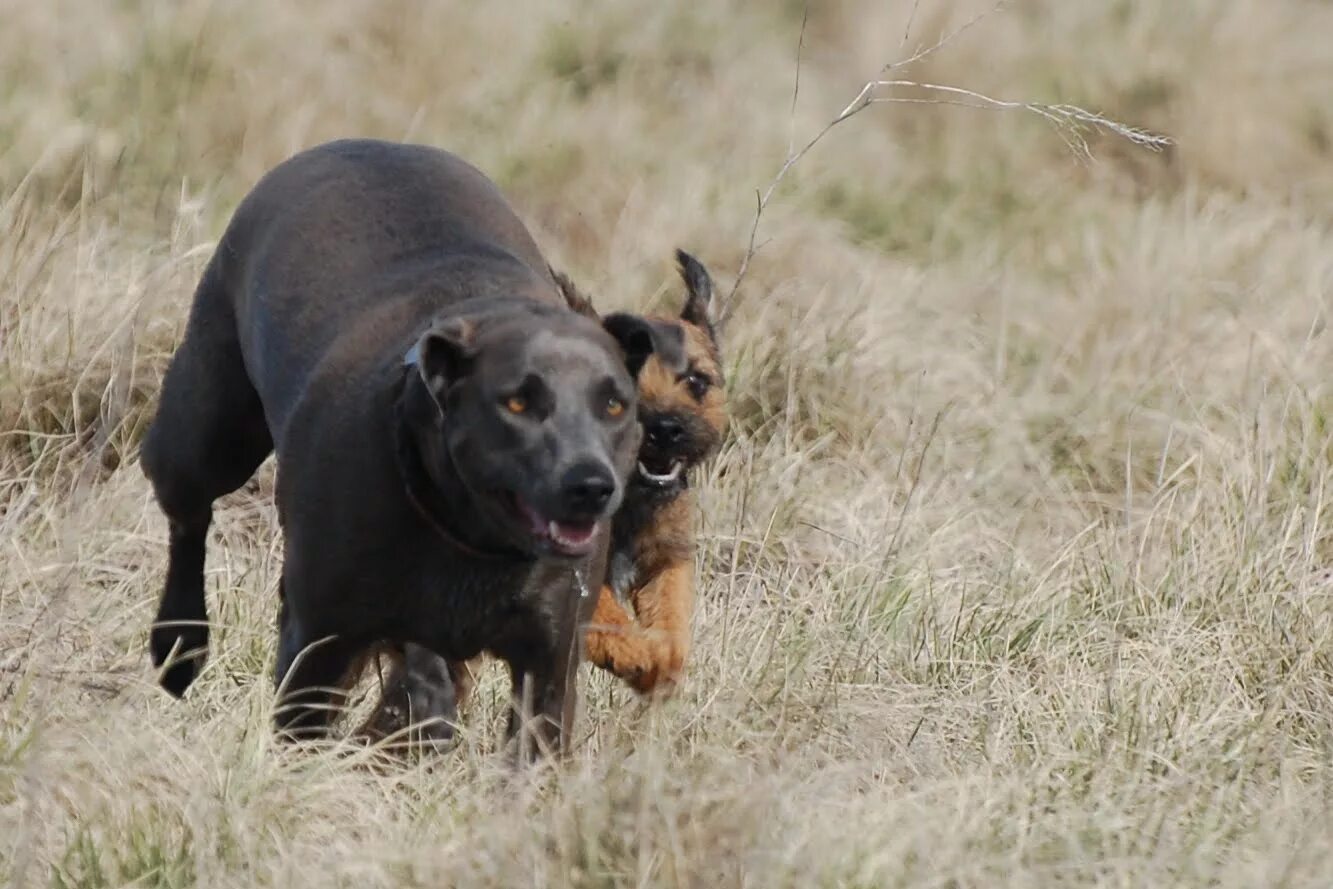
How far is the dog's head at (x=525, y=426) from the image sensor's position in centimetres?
450

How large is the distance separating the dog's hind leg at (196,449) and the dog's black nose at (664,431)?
92 cm

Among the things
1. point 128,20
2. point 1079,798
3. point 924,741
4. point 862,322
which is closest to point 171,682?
point 924,741

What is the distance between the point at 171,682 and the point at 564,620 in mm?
1148

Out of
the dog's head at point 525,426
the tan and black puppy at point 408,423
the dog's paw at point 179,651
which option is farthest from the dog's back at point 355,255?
the dog's paw at point 179,651

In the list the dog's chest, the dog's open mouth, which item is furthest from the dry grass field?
the dog's open mouth

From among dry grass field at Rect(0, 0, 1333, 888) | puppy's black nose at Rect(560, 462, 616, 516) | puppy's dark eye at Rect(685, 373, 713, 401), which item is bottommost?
dry grass field at Rect(0, 0, 1333, 888)

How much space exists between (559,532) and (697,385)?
5.47 feet

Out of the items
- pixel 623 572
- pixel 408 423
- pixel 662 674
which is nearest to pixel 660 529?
pixel 623 572

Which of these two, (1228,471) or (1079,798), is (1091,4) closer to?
(1228,471)

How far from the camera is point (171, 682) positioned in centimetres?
557

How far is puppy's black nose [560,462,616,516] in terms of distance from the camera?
14.6ft

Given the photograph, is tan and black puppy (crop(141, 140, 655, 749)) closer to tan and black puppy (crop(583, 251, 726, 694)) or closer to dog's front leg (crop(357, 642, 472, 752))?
dog's front leg (crop(357, 642, 472, 752))

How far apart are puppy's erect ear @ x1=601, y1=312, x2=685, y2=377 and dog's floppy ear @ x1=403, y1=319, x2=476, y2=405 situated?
349 millimetres

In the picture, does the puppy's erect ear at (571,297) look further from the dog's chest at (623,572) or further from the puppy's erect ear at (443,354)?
the puppy's erect ear at (443,354)
